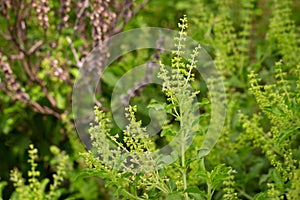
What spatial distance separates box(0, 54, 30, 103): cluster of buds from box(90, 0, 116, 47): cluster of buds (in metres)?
0.41

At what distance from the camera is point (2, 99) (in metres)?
2.98

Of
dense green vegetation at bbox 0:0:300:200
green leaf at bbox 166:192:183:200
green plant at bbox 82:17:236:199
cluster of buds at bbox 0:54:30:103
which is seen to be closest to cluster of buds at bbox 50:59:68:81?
dense green vegetation at bbox 0:0:300:200

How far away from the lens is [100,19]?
8.58 feet

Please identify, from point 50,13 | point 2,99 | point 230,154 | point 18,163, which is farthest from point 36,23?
point 230,154

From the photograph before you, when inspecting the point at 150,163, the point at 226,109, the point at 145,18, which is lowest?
the point at 150,163

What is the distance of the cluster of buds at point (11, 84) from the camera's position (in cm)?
253

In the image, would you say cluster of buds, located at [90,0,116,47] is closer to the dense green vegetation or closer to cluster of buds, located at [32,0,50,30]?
the dense green vegetation

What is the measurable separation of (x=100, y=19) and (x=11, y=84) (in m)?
0.51

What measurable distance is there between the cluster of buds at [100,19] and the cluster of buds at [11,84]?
41 cm

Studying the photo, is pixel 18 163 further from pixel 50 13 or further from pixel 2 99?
pixel 50 13

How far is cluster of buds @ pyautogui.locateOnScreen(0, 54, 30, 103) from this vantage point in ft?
8.30

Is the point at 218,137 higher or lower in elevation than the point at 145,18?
lower

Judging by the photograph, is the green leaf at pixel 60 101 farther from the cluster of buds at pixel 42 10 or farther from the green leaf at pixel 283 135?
the green leaf at pixel 283 135

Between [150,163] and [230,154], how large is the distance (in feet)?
2.12
